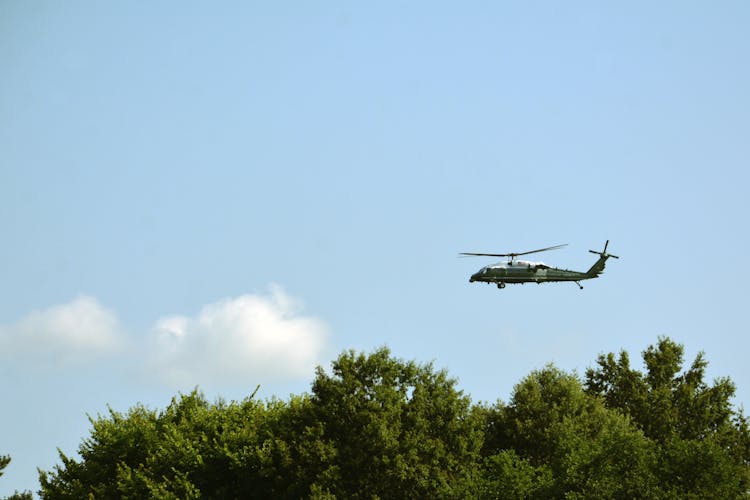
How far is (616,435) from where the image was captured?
62.7 meters

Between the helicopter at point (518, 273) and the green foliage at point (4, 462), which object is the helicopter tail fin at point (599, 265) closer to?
the helicopter at point (518, 273)

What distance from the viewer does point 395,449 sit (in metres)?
66.7

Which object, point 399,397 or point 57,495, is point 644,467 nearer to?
point 399,397

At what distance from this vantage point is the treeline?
61312 mm

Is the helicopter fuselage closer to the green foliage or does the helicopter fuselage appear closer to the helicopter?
the helicopter

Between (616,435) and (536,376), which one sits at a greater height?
(536,376)

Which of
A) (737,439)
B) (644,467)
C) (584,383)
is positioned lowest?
(644,467)

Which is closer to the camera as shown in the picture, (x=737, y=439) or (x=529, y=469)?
(x=529, y=469)

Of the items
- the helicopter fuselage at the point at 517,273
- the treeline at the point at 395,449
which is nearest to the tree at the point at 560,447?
the treeline at the point at 395,449

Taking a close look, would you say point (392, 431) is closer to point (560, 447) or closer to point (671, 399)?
point (560, 447)

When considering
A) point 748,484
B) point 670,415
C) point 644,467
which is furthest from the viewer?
point 670,415

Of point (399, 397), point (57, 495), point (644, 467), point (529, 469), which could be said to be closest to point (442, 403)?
point (399, 397)

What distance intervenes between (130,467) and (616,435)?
34606 millimetres

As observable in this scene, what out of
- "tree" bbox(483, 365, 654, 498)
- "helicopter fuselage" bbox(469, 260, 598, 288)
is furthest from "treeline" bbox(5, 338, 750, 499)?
"helicopter fuselage" bbox(469, 260, 598, 288)
